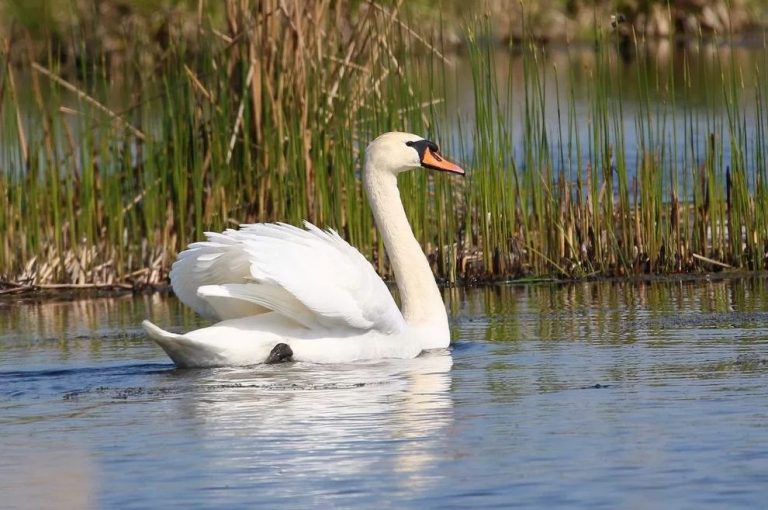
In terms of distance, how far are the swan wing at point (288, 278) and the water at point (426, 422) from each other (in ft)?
0.93

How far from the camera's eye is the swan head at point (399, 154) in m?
10.4

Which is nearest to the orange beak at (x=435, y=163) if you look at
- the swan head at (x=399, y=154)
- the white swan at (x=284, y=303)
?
the swan head at (x=399, y=154)

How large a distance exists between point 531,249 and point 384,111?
145 cm

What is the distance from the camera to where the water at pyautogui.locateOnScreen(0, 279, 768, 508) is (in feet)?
19.3

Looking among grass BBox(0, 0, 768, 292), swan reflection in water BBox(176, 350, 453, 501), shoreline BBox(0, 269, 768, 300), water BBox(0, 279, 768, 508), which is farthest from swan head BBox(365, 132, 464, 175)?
shoreline BBox(0, 269, 768, 300)

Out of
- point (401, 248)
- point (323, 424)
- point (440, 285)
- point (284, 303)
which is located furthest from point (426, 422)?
point (440, 285)

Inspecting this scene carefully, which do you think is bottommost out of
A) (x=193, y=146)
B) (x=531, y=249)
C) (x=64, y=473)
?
(x=64, y=473)

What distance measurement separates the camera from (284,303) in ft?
29.3

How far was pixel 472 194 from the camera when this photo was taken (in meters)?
13.7

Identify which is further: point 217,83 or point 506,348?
point 217,83

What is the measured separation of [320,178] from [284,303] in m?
3.89

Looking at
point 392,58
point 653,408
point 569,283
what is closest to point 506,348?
point 653,408

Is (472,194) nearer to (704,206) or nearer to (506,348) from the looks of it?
(704,206)

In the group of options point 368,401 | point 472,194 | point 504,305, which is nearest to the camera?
point 368,401
